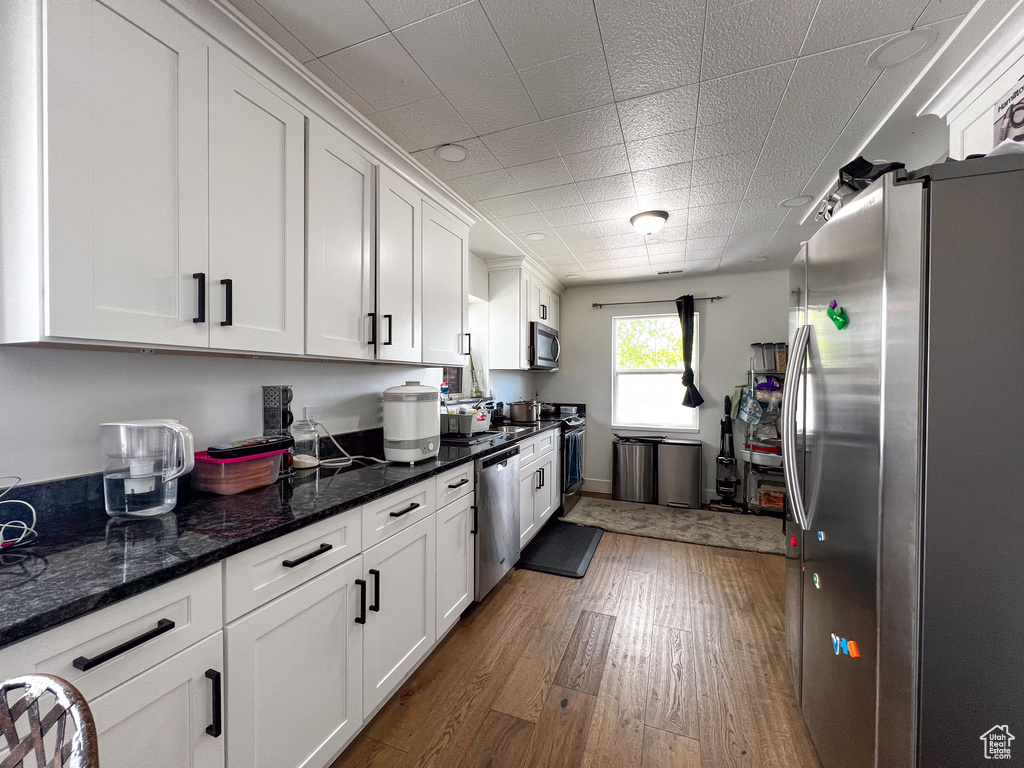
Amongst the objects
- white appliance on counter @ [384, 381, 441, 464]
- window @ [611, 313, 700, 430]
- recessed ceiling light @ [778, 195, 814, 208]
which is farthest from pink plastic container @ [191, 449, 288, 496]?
window @ [611, 313, 700, 430]

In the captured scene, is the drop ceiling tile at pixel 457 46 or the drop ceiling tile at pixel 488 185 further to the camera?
the drop ceiling tile at pixel 488 185

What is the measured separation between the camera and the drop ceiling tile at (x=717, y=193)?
7.80 ft

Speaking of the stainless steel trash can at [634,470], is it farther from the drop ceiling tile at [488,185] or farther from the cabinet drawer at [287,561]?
the cabinet drawer at [287,561]

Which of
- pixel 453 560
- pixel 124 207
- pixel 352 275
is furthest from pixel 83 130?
pixel 453 560

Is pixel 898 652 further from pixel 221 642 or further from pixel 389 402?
pixel 389 402

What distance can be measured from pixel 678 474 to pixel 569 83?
378 cm

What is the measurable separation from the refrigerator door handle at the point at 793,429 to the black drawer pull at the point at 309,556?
4.99 feet

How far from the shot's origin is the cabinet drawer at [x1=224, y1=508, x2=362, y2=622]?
0.99m

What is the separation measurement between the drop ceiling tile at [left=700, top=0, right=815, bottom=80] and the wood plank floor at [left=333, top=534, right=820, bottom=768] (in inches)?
97.4

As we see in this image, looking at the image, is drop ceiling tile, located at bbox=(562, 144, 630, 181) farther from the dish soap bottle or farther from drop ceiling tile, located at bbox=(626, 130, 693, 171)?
the dish soap bottle

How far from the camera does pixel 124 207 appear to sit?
1.02 meters

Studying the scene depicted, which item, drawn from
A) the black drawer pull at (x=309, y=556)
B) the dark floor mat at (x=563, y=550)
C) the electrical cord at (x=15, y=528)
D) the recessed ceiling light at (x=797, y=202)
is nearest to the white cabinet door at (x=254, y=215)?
the electrical cord at (x=15, y=528)

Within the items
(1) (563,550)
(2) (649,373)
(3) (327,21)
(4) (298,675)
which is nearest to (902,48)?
(3) (327,21)

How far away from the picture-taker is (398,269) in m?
2.06
